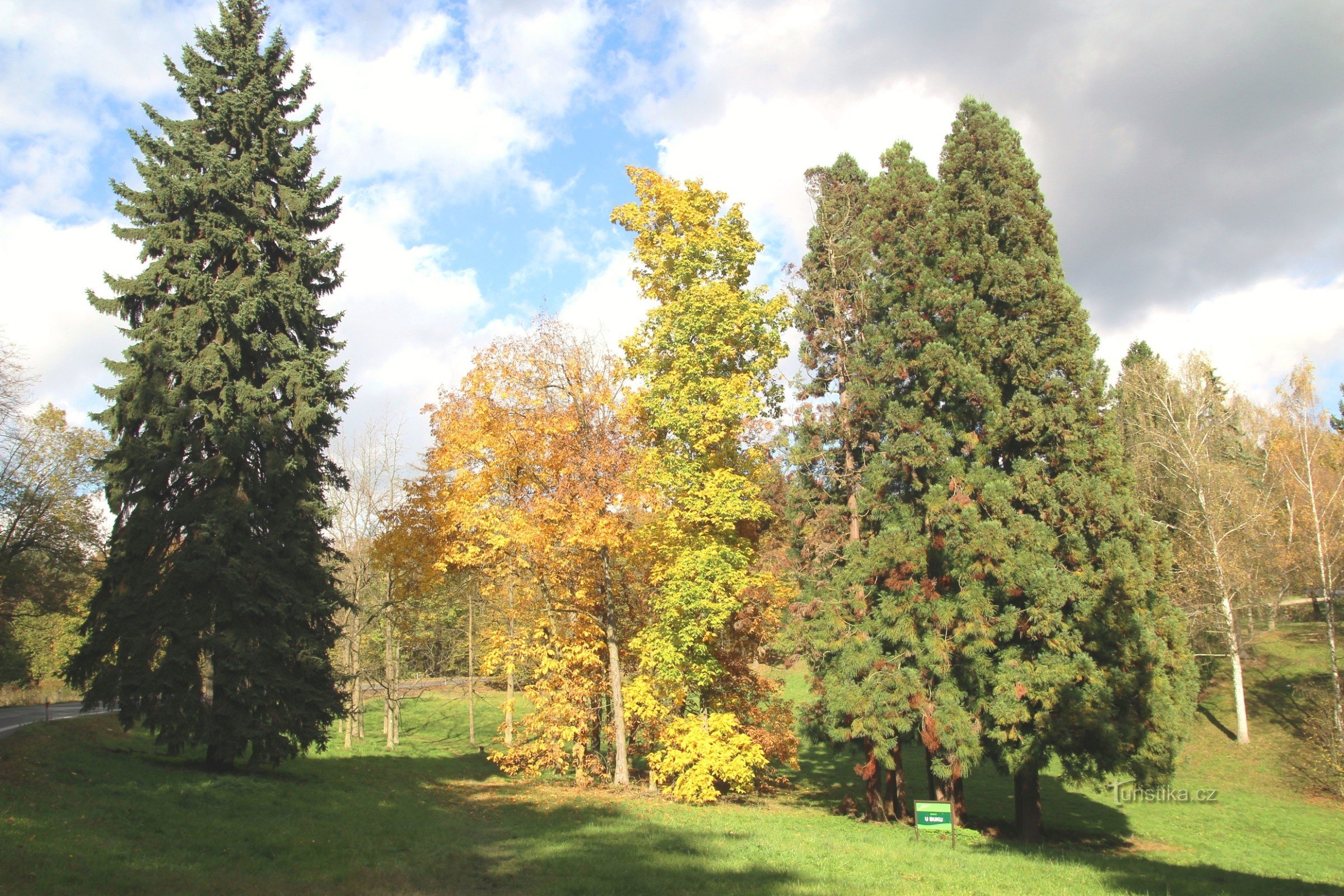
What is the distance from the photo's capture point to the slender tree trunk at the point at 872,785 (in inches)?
716

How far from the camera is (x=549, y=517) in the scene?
1795 cm

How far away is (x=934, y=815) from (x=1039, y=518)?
7.52 metres

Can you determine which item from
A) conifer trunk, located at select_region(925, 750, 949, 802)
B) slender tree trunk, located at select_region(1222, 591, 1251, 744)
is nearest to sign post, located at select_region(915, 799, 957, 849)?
conifer trunk, located at select_region(925, 750, 949, 802)

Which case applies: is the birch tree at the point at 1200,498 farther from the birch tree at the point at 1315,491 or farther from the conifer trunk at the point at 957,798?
the conifer trunk at the point at 957,798

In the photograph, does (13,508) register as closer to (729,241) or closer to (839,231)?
(729,241)

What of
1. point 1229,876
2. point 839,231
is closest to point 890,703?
point 1229,876

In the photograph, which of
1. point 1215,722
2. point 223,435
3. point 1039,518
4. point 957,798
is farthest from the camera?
point 1215,722

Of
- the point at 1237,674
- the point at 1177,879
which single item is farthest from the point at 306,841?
the point at 1237,674

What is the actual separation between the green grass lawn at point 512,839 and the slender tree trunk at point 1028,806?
0.73m

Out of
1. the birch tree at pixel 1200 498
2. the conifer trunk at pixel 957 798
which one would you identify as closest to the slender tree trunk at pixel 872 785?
the conifer trunk at pixel 957 798

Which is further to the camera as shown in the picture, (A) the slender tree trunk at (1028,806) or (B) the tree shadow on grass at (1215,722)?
(B) the tree shadow on grass at (1215,722)

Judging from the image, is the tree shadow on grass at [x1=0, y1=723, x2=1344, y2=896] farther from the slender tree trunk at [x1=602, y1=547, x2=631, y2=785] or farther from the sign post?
the slender tree trunk at [x1=602, y1=547, x2=631, y2=785]

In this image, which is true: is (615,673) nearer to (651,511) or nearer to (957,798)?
(651,511)

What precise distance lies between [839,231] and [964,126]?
4.10 m
